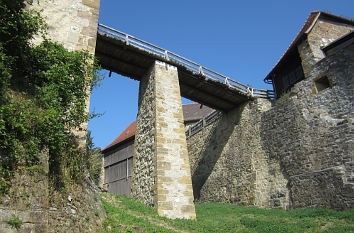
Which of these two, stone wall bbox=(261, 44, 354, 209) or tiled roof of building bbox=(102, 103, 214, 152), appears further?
tiled roof of building bbox=(102, 103, 214, 152)

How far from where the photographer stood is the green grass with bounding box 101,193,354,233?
22.7ft

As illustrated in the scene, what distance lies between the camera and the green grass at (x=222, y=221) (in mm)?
6922

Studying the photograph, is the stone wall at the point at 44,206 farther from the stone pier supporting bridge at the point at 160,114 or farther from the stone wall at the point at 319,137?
the stone wall at the point at 319,137

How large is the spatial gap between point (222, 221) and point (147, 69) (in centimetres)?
747

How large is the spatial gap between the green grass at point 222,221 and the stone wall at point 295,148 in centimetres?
99

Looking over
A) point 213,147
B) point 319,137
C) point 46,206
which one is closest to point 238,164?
point 213,147

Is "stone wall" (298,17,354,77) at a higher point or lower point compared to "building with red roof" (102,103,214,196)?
higher

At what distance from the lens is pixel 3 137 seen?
458cm

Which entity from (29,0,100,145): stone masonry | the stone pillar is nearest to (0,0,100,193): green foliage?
(29,0,100,145): stone masonry

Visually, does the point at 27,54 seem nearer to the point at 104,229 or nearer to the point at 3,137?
the point at 3,137

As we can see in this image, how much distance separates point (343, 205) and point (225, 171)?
6.56 metres

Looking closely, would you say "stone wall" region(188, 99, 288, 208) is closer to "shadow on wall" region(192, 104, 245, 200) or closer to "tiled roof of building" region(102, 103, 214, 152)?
"shadow on wall" region(192, 104, 245, 200)

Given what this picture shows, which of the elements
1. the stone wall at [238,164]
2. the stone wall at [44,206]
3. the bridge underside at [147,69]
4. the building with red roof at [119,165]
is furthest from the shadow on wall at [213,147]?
the stone wall at [44,206]

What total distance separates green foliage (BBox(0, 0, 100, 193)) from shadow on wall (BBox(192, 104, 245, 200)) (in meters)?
10.5
